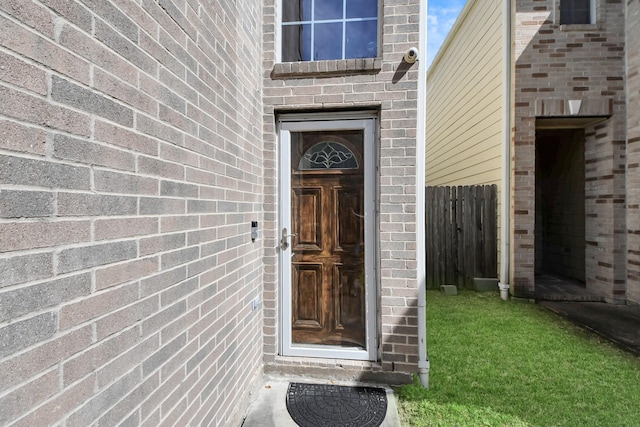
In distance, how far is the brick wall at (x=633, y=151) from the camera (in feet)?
14.7

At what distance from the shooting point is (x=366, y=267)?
2756 millimetres

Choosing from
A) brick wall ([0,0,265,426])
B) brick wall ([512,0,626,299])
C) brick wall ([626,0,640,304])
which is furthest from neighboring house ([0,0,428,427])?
brick wall ([626,0,640,304])

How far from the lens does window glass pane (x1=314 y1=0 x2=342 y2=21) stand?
2.80 metres

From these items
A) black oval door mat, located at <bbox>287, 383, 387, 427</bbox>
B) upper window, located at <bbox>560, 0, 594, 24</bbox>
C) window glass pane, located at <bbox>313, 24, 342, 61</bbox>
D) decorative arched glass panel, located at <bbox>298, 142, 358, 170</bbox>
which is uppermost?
upper window, located at <bbox>560, 0, 594, 24</bbox>

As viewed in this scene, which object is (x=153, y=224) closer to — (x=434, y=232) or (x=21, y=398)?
(x=21, y=398)

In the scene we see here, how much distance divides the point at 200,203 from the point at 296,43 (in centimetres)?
198

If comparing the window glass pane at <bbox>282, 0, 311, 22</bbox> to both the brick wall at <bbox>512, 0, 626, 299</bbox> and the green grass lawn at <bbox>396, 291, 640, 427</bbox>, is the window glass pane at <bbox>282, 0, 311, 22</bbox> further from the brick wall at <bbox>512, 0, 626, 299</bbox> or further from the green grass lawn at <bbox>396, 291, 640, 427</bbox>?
the brick wall at <bbox>512, 0, 626, 299</bbox>

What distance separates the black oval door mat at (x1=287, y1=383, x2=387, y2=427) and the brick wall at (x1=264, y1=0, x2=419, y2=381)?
0.52ft

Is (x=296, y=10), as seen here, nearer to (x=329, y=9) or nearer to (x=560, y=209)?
(x=329, y=9)

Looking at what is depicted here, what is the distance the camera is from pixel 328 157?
2807 mm

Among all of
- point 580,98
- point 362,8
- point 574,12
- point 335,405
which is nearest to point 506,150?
point 580,98

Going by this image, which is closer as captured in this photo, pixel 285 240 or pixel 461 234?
pixel 285 240

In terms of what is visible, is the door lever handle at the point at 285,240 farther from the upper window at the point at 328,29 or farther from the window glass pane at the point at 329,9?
the window glass pane at the point at 329,9

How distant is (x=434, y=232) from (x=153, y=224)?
5143 mm
